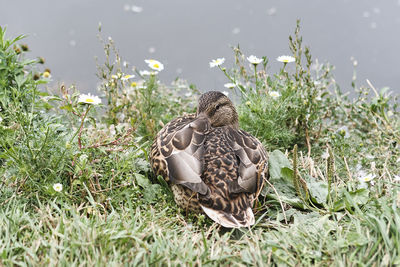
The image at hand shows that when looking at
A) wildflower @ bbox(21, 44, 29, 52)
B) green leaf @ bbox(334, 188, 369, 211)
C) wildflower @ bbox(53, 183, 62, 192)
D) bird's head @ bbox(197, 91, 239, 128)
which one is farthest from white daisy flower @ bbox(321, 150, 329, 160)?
wildflower @ bbox(21, 44, 29, 52)

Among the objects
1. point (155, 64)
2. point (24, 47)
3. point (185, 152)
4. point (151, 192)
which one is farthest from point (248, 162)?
point (24, 47)

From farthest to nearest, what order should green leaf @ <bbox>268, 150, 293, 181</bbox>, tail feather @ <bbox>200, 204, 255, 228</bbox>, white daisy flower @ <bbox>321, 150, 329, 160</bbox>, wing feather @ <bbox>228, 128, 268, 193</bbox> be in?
white daisy flower @ <bbox>321, 150, 329, 160</bbox> → green leaf @ <bbox>268, 150, 293, 181</bbox> → wing feather @ <bbox>228, 128, 268, 193</bbox> → tail feather @ <bbox>200, 204, 255, 228</bbox>

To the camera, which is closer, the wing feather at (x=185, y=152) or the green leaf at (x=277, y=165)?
the wing feather at (x=185, y=152)

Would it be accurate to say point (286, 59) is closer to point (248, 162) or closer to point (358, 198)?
point (248, 162)

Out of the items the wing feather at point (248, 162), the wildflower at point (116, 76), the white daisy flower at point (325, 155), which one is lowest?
the white daisy flower at point (325, 155)

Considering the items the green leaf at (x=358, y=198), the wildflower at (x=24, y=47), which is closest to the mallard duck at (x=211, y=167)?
the green leaf at (x=358, y=198)

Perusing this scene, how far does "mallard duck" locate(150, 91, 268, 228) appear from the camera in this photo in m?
3.46

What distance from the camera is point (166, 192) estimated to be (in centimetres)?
394

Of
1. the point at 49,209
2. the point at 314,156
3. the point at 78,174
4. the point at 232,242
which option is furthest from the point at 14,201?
the point at 314,156

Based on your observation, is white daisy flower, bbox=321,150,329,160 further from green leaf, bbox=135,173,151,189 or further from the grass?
green leaf, bbox=135,173,151,189

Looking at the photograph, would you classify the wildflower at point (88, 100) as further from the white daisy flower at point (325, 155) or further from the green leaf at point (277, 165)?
the white daisy flower at point (325, 155)

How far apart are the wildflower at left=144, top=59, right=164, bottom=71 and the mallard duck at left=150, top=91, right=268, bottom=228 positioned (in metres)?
1.43

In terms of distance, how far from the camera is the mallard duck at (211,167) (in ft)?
11.3

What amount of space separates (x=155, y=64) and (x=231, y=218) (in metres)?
2.68
